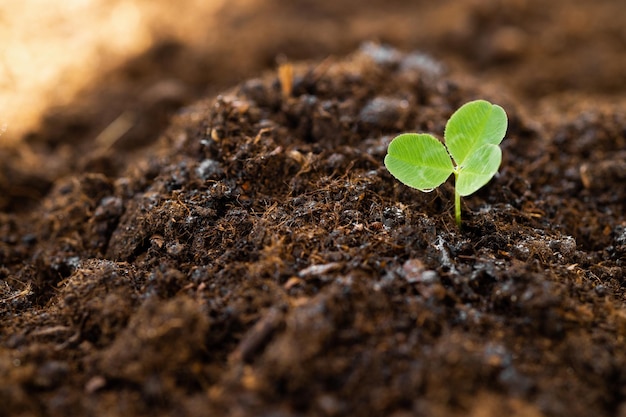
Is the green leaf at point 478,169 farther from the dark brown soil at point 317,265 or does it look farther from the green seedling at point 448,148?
the dark brown soil at point 317,265

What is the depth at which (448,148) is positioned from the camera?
1381 millimetres

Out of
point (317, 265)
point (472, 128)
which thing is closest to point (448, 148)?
point (472, 128)

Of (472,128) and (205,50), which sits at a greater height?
(205,50)

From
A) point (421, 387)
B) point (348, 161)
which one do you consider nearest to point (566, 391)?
point (421, 387)

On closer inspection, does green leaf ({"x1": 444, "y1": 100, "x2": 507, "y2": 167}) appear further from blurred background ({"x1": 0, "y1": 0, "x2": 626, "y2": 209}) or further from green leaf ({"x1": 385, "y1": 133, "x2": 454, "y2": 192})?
blurred background ({"x1": 0, "y1": 0, "x2": 626, "y2": 209})

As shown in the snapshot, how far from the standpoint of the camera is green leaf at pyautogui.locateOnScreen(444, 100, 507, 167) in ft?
4.50

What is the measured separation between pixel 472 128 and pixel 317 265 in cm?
54

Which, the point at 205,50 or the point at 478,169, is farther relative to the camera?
the point at 205,50

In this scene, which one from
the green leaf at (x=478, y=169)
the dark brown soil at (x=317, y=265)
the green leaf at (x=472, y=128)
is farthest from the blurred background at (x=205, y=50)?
the green leaf at (x=478, y=169)

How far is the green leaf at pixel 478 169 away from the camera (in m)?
1.25

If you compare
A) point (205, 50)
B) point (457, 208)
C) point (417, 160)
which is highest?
point (205, 50)

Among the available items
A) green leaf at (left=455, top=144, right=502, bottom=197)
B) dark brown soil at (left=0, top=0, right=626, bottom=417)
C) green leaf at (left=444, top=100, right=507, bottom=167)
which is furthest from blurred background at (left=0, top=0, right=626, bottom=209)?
green leaf at (left=455, top=144, right=502, bottom=197)

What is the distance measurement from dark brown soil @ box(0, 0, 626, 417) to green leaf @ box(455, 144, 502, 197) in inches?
5.2

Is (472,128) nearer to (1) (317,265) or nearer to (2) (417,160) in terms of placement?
Answer: (2) (417,160)
